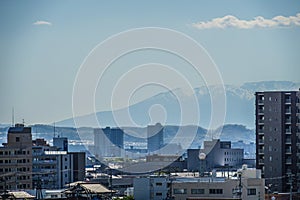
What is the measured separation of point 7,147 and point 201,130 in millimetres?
62564

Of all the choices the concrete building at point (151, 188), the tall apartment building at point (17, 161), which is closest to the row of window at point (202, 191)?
the concrete building at point (151, 188)

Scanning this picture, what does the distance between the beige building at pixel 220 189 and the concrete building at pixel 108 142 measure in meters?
60.2

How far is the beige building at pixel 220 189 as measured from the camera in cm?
2362

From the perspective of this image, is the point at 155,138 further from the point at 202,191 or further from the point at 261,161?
the point at 202,191

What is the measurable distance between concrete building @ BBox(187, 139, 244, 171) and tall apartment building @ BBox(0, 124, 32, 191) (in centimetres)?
1452

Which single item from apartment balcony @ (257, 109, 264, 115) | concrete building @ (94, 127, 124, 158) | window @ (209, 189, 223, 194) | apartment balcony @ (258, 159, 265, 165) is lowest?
concrete building @ (94, 127, 124, 158)

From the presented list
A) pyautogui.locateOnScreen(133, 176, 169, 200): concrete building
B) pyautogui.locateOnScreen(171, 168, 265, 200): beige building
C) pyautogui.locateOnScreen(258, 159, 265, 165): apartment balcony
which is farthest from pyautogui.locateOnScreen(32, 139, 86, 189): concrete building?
pyautogui.locateOnScreen(171, 168, 265, 200): beige building

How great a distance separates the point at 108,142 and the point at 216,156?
36.7 metres

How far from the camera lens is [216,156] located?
54.6 metres

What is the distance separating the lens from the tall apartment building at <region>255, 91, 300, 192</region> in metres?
32.2

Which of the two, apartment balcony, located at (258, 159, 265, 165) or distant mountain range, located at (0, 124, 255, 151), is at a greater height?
apartment balcony, located at (258, 159, 265, 165)

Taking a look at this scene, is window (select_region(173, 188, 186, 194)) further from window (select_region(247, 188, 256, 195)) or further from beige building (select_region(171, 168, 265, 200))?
window (select_region(247, 188, 256, 195))

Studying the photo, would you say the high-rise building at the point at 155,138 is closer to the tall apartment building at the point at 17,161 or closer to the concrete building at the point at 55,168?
the concrete building at the point at 55,168

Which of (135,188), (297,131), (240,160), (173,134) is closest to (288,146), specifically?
(297,131)
